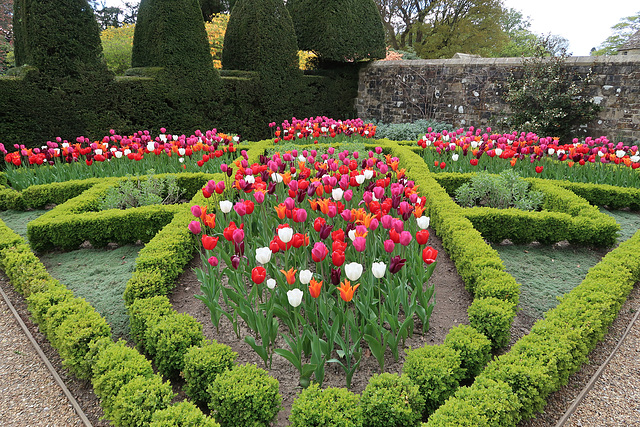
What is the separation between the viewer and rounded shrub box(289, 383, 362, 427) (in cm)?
214

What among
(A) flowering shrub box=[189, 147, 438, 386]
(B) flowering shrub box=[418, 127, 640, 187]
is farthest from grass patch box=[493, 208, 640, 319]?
(B) flowering shrub box=[418, 127, 640, 187]

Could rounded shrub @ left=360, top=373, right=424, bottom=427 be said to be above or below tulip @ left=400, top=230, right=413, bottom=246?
below

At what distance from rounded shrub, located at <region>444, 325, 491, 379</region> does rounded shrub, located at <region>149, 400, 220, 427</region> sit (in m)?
1.50

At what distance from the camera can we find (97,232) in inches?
196

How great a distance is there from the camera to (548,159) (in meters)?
7.34

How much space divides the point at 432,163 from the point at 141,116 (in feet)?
21.9

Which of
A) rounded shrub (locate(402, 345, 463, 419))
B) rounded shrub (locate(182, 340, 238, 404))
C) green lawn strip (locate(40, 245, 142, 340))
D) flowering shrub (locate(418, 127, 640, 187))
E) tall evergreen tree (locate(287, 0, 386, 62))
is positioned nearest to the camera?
rounded shrub (locate(402, 345, 463, 419))

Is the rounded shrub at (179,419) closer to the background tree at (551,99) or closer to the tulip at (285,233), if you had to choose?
the tulip at (285,233)

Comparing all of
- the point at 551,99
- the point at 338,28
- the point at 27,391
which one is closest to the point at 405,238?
the point at 27,391

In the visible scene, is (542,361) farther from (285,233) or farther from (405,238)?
(285,233)

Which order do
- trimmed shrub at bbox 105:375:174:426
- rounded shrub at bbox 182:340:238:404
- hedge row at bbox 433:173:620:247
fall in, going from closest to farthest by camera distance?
trimmed shrub at bbox 105:375:174:426
rounded shrub at bbox 182:340:238:404
hedge row at bbox 433:173:620:247

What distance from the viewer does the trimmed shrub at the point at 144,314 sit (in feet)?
9.79

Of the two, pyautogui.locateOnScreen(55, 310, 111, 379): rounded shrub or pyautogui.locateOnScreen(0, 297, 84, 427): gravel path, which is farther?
pyautogui.locateOnScreen(55, 310, 111, 379): rounded shrub

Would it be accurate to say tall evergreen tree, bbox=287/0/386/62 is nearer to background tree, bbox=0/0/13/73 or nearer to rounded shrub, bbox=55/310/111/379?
rounded shrub, bbox=55/310/111/379
